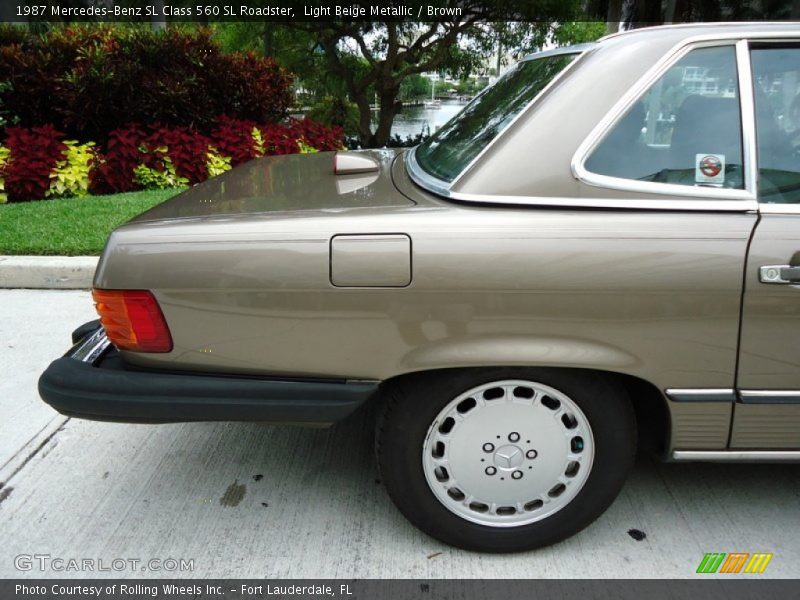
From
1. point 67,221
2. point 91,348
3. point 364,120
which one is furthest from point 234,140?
point 91,348

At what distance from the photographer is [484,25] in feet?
38.9

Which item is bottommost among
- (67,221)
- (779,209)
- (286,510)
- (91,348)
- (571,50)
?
(286,510)

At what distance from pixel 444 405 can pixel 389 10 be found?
32.2 ft

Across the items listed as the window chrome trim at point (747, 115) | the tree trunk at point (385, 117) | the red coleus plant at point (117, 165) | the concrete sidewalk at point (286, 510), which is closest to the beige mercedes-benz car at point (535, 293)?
the window chrome trim at point (747, 115)

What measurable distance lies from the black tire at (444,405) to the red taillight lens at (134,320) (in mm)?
726

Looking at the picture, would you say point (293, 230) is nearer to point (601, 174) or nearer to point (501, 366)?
point (501, 366)

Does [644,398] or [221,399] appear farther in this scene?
[644,398]

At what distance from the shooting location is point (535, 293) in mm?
1951

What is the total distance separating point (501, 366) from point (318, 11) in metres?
9.73

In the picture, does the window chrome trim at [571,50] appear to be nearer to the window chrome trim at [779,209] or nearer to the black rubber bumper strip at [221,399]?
the window chrome trim at [779,209]

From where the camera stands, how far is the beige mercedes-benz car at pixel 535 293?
6.40ft

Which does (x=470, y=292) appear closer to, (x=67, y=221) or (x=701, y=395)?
(x=701, y=395)

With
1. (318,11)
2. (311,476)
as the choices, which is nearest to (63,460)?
(311,476)

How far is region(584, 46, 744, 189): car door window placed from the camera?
2008 mm
